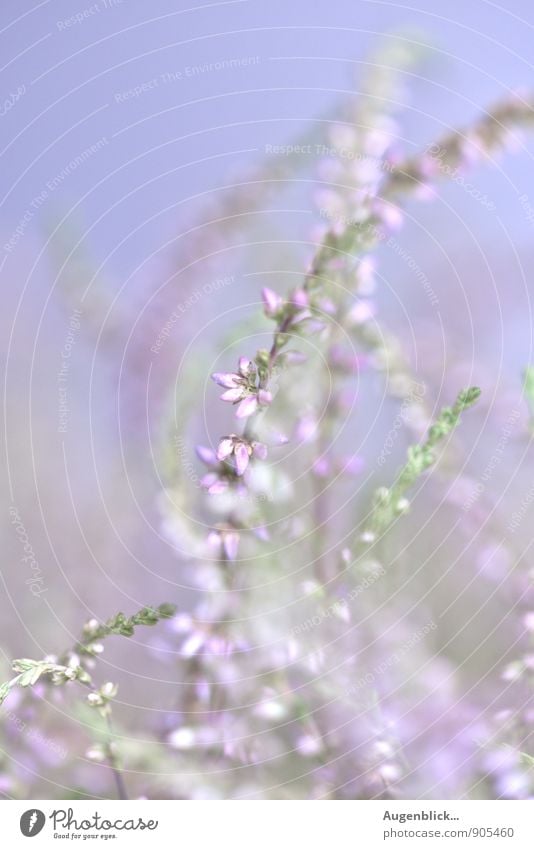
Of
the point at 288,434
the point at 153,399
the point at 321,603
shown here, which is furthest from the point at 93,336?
the point at 321,603

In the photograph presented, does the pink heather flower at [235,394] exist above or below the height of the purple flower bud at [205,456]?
above
